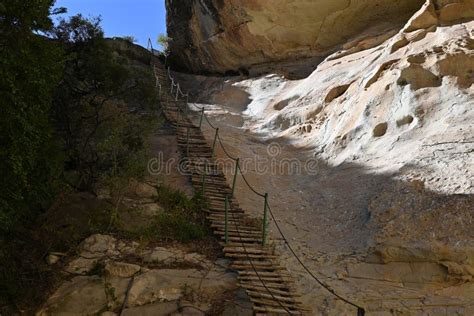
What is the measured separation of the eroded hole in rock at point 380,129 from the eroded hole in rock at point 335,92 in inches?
148

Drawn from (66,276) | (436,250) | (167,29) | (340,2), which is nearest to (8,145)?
(66,276)

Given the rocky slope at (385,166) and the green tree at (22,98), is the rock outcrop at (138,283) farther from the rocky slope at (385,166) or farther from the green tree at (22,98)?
the rocky slope at (385,166)

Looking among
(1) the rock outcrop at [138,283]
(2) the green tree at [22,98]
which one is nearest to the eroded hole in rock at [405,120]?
(1) the rock outcrop at [138,283]

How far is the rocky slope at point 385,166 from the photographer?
24.4 feet

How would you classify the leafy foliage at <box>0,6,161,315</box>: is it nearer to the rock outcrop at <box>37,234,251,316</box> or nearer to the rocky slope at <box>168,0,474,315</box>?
the rock outcrop at <box>37,234,251,316</box>

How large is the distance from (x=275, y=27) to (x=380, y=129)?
11575 millimetres

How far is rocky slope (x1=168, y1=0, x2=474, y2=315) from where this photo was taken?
7.45m

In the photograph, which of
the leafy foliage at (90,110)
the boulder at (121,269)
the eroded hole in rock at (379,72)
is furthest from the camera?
the eroded hole in rock at (379,72)

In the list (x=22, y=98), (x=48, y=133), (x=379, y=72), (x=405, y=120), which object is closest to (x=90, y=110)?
(x=48, y=133)

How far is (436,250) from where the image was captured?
7.50 meters

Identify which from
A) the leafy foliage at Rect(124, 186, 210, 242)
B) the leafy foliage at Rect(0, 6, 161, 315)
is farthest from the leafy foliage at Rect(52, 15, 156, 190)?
the leafy foliage at Rect(124, 186, 210, 242)

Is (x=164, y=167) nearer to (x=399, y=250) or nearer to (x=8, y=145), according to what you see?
(x=8, y=145)

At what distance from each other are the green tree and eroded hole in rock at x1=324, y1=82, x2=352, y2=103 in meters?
9.74

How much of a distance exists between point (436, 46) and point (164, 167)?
8.10 meters
